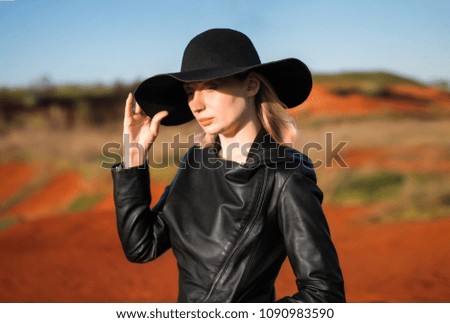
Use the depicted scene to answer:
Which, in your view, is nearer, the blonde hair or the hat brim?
the hat brim

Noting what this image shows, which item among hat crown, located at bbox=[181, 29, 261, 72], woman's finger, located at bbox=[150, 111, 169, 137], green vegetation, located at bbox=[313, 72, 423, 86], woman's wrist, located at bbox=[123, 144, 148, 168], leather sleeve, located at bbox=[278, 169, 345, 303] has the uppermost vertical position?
hat crown, located at bbox=[181, 29, 261, 72]

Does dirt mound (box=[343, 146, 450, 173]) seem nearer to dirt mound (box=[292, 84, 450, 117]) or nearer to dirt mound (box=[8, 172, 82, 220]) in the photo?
dirt mound (box=[292, 84, 450, 117])

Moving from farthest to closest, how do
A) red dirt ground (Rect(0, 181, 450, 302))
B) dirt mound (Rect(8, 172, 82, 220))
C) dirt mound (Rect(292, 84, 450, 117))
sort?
dirt mound (Rect(292, 84, 450, 117)) < dirt mound (Rect(8, 172, 82, 220)) < red dirt ground (Rect(0, 181, 450, 302))

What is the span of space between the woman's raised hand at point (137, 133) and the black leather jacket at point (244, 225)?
0.05 m

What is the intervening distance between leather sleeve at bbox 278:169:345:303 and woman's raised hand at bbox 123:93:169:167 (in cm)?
Answer: 52

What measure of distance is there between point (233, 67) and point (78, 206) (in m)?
13.5

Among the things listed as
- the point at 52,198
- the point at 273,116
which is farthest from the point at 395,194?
the point at 273,116

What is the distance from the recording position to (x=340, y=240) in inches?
452

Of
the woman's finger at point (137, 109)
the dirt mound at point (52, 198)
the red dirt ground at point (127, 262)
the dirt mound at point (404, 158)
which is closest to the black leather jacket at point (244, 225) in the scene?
the woman's finger at point (137, 109)

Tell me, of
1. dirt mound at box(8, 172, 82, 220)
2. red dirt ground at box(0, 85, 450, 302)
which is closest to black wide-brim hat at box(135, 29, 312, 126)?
red dirt ground at box(0, 85, 450, 302)

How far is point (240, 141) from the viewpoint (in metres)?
2.04

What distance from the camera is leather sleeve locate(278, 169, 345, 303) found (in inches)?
70.3

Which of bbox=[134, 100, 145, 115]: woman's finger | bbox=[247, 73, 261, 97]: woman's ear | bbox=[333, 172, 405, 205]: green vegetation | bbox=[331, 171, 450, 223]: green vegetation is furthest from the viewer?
bbox=[333, 172, 405, 205]: green vegetation

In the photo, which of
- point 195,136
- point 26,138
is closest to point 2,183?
point 26,138
